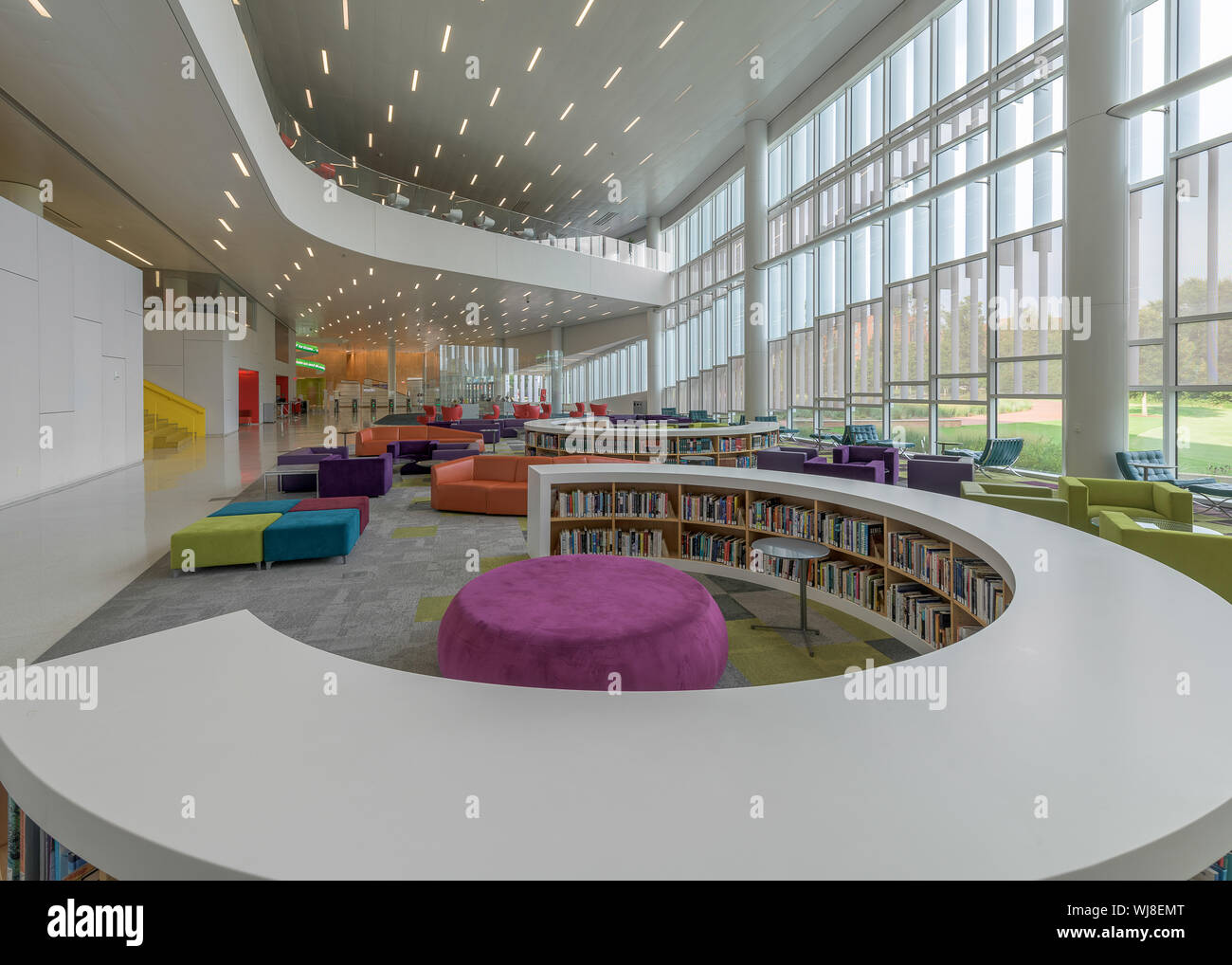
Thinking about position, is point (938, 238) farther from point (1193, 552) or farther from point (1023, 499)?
point (1193, 552)

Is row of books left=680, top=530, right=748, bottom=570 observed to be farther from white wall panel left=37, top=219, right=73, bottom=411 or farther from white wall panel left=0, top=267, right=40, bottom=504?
white wall panel left=37, top=219, right=73, bottom=411

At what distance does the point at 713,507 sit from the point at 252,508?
5024mm

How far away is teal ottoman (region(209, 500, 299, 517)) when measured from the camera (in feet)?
23.3

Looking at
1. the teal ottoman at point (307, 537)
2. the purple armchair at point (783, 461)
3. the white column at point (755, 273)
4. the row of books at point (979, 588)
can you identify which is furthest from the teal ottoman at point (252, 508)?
the white column at point (755, 273)

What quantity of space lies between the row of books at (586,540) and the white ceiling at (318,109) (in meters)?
6.61

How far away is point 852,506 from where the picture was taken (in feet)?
17.5

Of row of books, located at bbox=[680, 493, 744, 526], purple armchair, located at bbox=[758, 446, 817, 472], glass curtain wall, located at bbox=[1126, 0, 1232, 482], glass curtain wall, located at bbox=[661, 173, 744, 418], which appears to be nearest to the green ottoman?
row of books, located at bbox=[680, 493, 744, 526]

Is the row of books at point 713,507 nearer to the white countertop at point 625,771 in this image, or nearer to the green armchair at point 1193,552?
the green armchair at point 1193,552

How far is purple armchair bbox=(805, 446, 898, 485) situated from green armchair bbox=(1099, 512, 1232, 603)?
4466 millimetres

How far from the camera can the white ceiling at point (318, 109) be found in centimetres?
764

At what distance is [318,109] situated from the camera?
55.4ft

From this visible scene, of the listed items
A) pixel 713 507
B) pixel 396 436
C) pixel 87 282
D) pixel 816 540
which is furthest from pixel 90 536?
pixel 396 436
